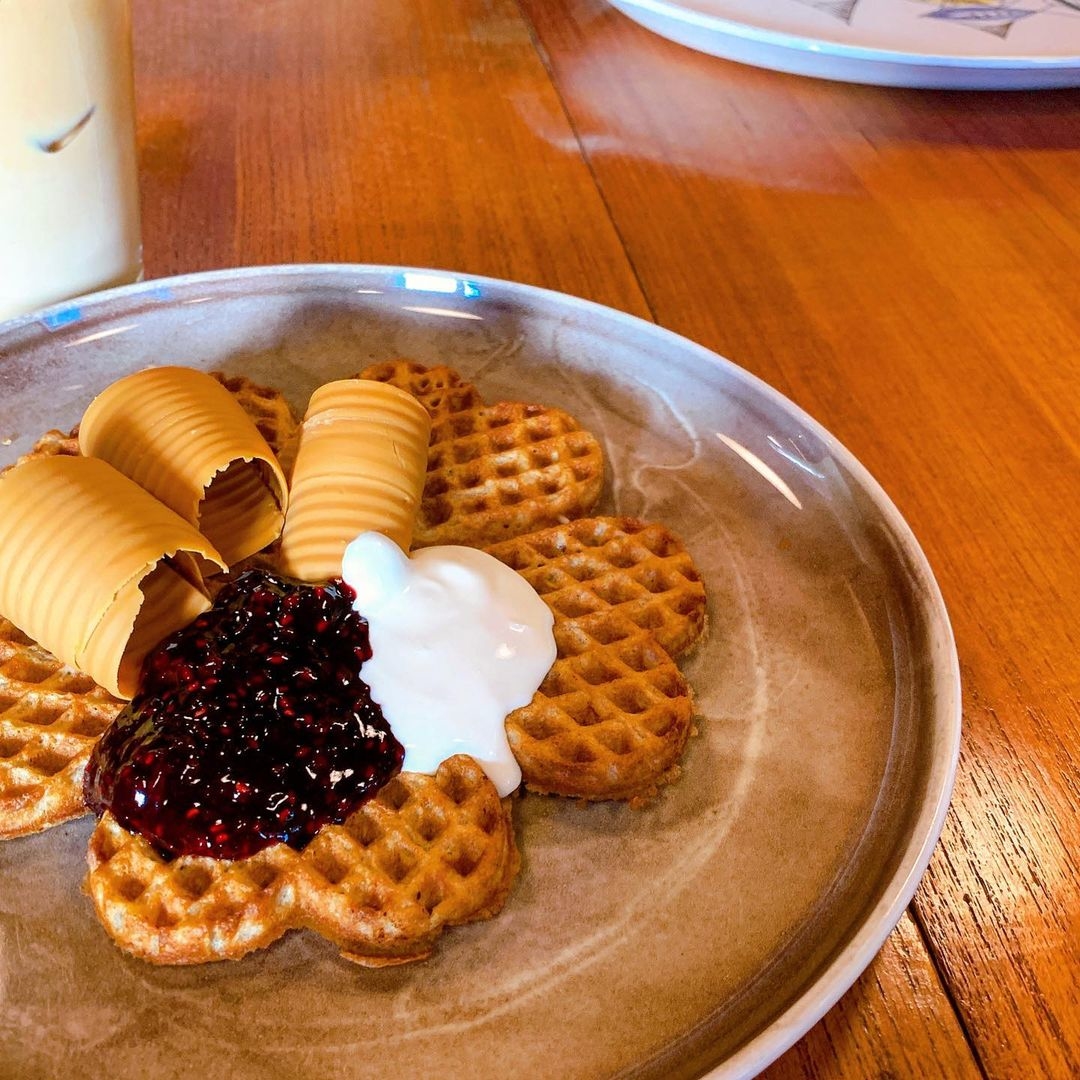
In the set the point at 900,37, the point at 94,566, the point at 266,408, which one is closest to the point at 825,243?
the point at 900,37

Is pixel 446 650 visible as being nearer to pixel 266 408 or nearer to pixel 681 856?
pixel 681 856

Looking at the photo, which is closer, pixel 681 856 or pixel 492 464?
pixel 681 856

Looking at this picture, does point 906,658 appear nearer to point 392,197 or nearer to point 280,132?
point 392,197

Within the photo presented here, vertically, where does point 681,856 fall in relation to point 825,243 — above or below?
below

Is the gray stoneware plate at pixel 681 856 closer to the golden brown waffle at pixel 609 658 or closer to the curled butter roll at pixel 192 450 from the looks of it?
the golden brown waffle at pixel 609 658

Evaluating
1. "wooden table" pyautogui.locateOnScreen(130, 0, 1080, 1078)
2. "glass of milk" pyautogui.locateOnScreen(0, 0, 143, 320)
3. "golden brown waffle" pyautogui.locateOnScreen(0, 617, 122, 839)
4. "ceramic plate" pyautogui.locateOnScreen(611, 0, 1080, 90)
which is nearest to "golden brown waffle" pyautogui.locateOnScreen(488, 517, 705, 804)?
"wooden table" pyautogui.locateOnScreen(130, 0, 1080, 1078)

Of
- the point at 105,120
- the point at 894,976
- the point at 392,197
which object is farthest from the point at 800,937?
the point at 392,197
